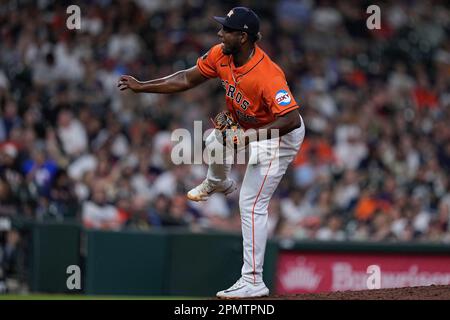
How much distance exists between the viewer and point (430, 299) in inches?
292

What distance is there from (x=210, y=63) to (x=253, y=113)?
1.84 feet

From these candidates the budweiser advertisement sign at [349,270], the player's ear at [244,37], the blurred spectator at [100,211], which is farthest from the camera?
the blurred spectator at [100,211]

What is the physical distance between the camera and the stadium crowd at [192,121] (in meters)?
12.9

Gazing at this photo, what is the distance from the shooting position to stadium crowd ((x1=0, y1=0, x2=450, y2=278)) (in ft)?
42.4

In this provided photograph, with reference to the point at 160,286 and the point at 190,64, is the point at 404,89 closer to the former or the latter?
the point at 190,64

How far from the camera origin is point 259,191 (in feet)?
25.3

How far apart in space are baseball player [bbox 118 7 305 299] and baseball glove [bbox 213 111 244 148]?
0.08 feet

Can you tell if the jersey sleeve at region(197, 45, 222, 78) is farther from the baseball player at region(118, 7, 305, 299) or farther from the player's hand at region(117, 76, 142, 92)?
the player's hand at region(117, 76, 142, 92)
